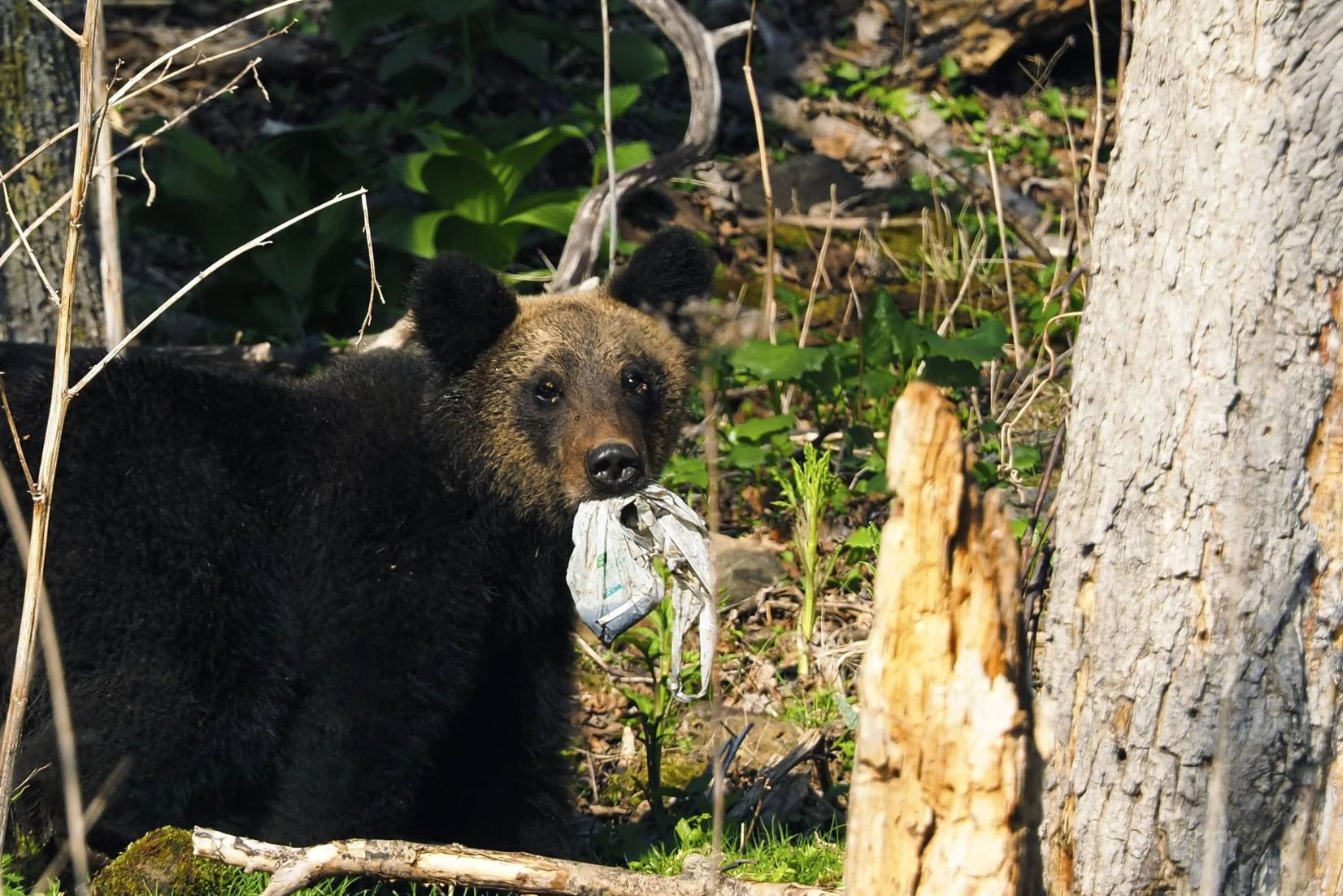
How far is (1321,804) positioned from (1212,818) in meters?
0.42

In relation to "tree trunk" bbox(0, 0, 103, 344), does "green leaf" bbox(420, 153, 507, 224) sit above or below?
above

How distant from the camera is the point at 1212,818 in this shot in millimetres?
3355

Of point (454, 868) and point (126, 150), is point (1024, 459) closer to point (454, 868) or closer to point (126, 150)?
point (454, 868)

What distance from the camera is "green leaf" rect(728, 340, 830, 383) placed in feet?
24.8

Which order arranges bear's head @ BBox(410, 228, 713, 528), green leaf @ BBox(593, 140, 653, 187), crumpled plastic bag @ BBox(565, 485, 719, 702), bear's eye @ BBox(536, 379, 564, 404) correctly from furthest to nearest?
green leaf @ BBox(593, 140, 653, 187), bear's eye @ BBox(536, 379, 564, 404), bear's head @ BBox(410, 228, 713, 528), crumpled plastic bag @ BBox(565, 485, 719, 702)

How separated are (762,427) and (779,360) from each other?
18.1 inches

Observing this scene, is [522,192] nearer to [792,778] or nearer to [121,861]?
[792,778]

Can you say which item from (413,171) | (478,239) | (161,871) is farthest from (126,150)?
(478,239)

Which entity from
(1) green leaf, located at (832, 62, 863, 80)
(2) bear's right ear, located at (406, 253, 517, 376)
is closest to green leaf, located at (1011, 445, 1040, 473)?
(2) bear's right ear, located at (406, 253, 517, 376)

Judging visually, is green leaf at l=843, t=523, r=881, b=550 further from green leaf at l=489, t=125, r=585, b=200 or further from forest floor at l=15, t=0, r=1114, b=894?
green leaf at l=489, t=125, r=585, b=200

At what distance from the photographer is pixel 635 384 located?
6125 mm

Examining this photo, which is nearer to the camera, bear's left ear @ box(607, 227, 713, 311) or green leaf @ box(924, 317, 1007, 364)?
bear's left ear @ box(607, 227, 713, 311)

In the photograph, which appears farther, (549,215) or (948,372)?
(549,215)

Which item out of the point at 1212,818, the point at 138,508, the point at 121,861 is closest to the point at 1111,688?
the point at 1212,818
